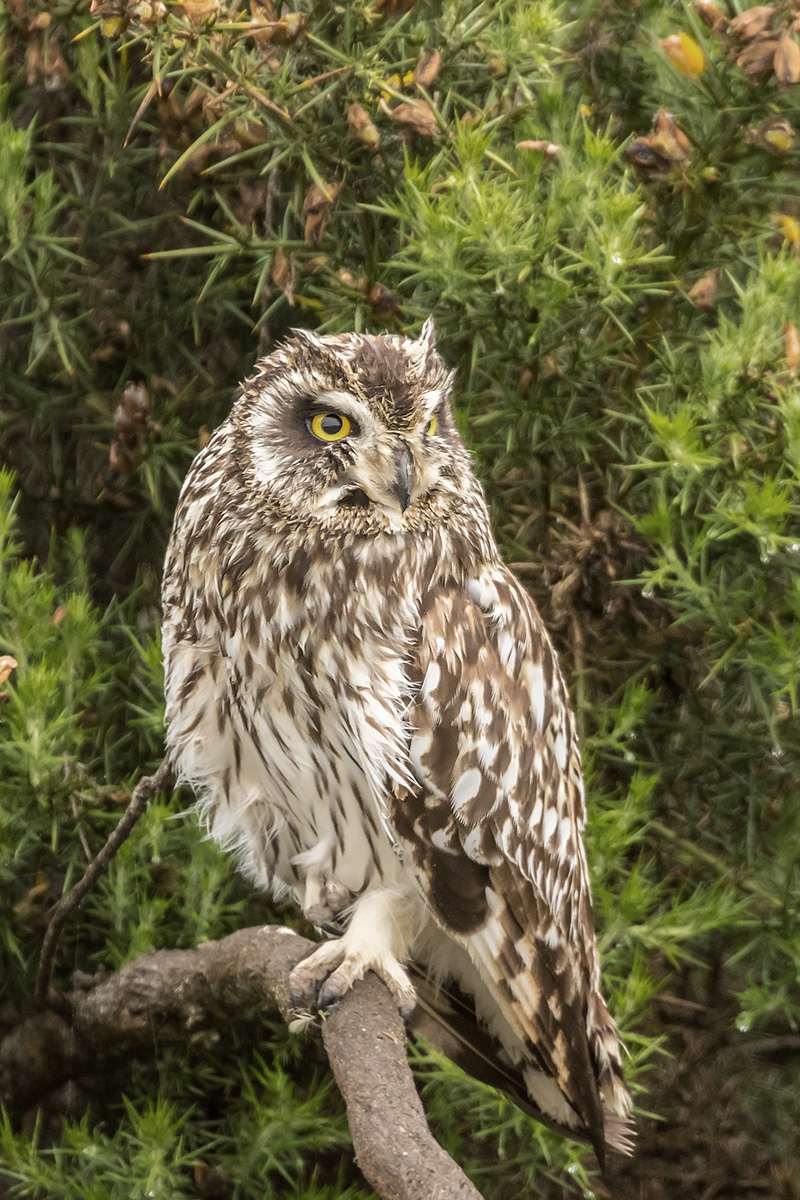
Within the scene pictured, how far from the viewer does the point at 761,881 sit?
1831 millimetres

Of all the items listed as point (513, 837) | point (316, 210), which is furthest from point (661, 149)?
point (513, 837)

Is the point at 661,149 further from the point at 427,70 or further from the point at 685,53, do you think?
the point at 427,70

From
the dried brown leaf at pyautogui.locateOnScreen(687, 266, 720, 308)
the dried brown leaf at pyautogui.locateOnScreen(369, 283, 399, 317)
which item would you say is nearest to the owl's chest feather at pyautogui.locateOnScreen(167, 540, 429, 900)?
the dried brown leaf at pyautogui.locateOnScreen(369, 283, 399, 317)

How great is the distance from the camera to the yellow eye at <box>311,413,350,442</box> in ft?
4.96

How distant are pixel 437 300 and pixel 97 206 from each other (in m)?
0.57

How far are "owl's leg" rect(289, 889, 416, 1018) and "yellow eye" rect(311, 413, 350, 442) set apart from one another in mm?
657

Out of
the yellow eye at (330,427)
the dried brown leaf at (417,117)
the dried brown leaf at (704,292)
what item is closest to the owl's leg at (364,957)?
the yellow eye at (330,427)

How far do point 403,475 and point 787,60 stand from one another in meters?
0.73

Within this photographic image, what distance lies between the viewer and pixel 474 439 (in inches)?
76.1

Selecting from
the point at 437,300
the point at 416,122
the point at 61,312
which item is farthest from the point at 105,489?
the point at 416,122

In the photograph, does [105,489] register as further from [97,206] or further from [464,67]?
[464,67]

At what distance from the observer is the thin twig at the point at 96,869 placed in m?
1.53

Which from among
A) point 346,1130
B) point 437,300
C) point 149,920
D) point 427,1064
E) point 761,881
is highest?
point 437,300

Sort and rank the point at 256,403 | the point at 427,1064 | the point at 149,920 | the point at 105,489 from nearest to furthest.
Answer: the point at 256,403 → the point at 149,920 → the point at 105,489 → the point at 427,1064
